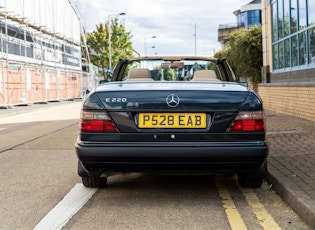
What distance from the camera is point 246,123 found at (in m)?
4.50

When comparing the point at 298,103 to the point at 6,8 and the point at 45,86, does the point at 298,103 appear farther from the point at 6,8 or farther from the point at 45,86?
the point at 45,86

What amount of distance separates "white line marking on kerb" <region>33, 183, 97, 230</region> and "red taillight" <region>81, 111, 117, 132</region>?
2.44 feet

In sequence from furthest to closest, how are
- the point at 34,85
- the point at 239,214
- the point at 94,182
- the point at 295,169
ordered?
the point at 34,85
the point at 295,169
the point at 94,182
the point at 239,214

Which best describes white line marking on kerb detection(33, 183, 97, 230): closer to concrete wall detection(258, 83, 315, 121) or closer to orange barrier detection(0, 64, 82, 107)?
concrete wall detection(258, 83, 315, 121)

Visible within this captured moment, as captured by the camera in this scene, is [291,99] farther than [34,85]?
No

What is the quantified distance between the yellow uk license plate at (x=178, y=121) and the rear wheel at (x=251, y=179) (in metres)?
0.88

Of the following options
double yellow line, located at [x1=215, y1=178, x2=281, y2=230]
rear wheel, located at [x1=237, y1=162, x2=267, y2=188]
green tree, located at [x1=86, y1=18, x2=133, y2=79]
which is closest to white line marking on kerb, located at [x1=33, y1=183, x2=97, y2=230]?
double yellow line, located at [x1=215, y1=178, x2=281, y2=230]

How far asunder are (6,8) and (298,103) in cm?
1877

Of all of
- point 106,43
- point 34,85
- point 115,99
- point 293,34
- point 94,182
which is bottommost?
point 94,182

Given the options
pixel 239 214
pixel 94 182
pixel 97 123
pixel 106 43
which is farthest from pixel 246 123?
pixel 106 43

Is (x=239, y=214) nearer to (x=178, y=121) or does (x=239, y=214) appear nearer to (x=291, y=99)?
(x=178, y=121)

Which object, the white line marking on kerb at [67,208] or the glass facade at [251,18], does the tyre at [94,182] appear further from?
the glass facade at [251,18]

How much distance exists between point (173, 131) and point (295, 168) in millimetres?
2084

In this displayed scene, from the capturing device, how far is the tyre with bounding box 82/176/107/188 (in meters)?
5.24
